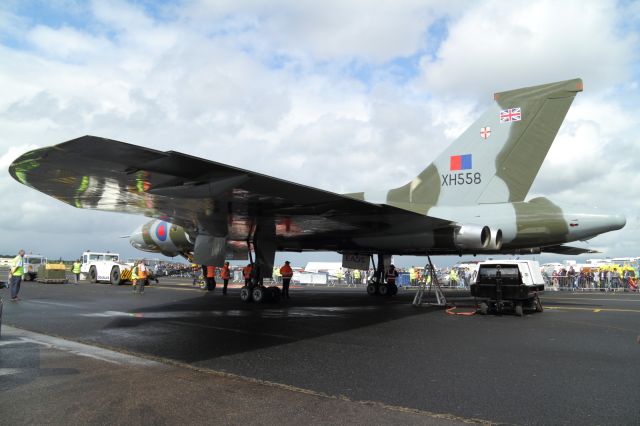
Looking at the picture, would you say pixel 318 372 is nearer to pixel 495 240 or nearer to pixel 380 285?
A: pixel 495 240

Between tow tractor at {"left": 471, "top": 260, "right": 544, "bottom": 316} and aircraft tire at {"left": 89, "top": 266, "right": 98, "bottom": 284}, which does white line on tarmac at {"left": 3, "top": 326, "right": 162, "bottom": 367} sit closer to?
tow tractor at {"left": 471, "top": 260, "right": 544, "bottom": 316}

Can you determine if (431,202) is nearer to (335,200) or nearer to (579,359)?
(335,200)

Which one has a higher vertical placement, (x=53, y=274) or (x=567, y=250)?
(x=567, y=250)

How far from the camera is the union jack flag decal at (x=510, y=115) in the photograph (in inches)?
520

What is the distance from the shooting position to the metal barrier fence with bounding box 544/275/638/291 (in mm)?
30297

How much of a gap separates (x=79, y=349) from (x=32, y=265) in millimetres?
30821

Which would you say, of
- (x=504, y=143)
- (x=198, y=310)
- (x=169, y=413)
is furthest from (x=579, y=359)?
(x=198, y=310)

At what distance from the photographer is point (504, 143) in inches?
524

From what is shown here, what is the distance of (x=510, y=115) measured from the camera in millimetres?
13320

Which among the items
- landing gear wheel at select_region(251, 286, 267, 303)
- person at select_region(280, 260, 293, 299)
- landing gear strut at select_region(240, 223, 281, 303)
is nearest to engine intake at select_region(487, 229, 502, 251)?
landing gear strut at select_region(240, 223, 281, 303)

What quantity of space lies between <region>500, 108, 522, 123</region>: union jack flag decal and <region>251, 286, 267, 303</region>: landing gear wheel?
910cm

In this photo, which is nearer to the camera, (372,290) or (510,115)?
(510,115)

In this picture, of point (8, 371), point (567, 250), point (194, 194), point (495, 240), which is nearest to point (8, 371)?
point (8, 371)

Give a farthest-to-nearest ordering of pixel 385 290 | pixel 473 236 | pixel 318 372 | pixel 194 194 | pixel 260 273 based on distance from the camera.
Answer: pixel 385 290 < pixel 260 273 < pixel 473 236 < pixel 194 194 < pixel 318 372
